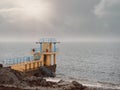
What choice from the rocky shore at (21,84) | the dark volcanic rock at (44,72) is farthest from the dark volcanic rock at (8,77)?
the dark volcanic rock at (44,72)

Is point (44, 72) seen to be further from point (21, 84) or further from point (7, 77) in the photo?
point (21, 84)

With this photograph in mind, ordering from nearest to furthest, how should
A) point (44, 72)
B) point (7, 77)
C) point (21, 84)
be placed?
1. point (21, 84)
2. point (7, 77)
3. point (44, 72)

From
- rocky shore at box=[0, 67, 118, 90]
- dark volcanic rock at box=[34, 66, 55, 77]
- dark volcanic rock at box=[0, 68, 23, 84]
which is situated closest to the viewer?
rocky shore at box=[0, 67, 118, 90]

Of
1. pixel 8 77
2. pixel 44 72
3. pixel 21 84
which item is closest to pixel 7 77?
pixel 8 77

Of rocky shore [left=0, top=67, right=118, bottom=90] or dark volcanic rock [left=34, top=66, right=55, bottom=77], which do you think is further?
dark volcanic rock [left=34, top=66, right=55, bottom=77]

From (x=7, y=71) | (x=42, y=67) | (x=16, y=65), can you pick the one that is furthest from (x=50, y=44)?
(x=7, y=71)

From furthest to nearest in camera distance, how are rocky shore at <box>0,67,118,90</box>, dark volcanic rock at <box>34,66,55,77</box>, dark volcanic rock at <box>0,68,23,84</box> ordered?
dark volcanic rock at <box>34,66,55,77</box> → dark volcanic rock at <box>0,68,23,84</box> → rocky shore at <box>0,67,118,90</box>

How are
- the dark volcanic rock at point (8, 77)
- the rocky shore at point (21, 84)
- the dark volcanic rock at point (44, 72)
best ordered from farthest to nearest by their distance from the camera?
the dark volcanic rock at point (44, 72), the dark volcanic rock at point (8, 77), the rocky shore at point (21, 84)

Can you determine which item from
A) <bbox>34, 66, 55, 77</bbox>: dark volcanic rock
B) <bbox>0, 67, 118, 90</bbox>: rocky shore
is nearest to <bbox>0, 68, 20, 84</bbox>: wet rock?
<bbox>0, 67, 118, 90</bbox>: rocky shore

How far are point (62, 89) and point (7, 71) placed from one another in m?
6.14

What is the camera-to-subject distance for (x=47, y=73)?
44.2 metres

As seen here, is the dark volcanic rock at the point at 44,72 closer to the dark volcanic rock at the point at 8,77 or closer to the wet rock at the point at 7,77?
the dark volcanic rock at the point at 8,77

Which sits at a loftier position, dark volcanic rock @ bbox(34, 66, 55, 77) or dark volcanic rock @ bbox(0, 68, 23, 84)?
dark volcanic rock @ bbox(0, 68, 23, 84)

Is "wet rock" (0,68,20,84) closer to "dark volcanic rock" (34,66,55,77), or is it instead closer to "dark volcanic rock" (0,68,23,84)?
"dark volcanic rock" (0,68,23,84)
